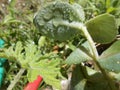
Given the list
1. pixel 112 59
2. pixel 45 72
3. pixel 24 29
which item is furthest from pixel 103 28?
pixel 24 29

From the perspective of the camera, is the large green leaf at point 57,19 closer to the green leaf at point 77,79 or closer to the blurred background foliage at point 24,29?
the green leaf at point 77,79

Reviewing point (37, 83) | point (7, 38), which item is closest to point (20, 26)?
point (7, 38)

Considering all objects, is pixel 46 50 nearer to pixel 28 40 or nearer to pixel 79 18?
pixel 28 40

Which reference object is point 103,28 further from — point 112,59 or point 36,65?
point 36,65

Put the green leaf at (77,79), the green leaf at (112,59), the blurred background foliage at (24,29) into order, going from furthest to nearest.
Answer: the blurred background foliage at (24,29), the green leaf at (77,79), the green leaf at (112,59)

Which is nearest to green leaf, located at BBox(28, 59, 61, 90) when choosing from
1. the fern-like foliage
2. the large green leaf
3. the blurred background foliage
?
the fern-like foliage

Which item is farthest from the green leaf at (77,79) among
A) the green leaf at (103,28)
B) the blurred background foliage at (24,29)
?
the blurred background foliage at (24,29)

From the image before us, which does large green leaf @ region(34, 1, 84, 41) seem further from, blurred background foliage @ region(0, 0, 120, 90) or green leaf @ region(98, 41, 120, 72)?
blurred background foliage @ region(0, 0, 120, 90)
